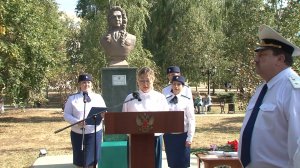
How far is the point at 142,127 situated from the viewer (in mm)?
4531

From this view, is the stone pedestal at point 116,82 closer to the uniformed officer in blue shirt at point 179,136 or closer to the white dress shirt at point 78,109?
the white dress shirt at point 78,109

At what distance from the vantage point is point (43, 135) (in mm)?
14891

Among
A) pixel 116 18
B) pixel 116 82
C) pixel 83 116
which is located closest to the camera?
pixel 83 116

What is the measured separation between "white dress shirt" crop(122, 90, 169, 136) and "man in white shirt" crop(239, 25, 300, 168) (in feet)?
8.56

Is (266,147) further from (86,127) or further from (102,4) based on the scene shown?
(102,4)

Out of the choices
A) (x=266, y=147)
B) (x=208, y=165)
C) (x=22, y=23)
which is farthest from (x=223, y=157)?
(x=22, y=23)

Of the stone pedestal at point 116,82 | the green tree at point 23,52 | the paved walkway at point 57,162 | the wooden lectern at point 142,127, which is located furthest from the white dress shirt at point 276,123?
the green tree at point 23,52

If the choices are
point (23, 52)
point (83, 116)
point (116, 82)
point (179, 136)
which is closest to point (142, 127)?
point (179, 136)

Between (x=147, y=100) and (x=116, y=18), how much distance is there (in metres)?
3.61

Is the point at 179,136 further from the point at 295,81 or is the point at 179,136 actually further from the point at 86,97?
the point at 295,81

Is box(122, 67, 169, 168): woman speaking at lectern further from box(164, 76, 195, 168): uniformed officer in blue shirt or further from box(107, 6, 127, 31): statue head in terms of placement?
box(107, 6, 127, 31): statue head

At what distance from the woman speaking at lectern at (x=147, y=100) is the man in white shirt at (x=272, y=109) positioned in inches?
101

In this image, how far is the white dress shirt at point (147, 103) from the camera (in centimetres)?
557

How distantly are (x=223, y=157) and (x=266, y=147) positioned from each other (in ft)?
9.86
